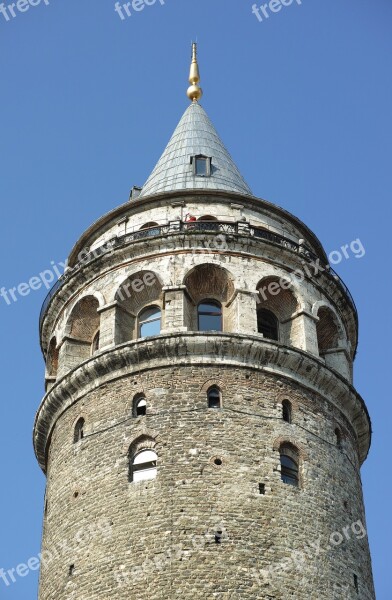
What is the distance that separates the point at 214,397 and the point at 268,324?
14.8ft

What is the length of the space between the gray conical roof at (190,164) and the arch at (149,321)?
472cm

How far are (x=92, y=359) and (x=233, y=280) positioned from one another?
15.6 feet

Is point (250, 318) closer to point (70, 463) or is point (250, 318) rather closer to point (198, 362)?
point (198, 362)

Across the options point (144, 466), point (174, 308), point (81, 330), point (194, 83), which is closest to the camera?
point (144, 466)

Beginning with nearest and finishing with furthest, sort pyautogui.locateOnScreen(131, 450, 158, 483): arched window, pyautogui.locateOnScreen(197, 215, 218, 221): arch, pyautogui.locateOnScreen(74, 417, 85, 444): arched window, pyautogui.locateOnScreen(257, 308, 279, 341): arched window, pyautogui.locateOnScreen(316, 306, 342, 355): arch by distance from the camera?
pyautogui.locateOnScreen(131, 450, 158, 483): arched window → pyautogui.locateOnScreen(74, 417, 85, 444): arched window → pyautogui.locateOnScreen(257, 308, 279, 341): arched window → pyautogui.locateOnScreen(316, 306, 342, 355): arch → pyautogui.locateOnScreen(197, 215, 218, 221): arch

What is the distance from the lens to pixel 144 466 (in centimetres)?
3070

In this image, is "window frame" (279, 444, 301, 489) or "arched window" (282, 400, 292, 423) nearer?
"window frame" (279, 444, 301, 489)

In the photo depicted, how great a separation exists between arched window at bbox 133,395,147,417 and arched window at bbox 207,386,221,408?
1.73m

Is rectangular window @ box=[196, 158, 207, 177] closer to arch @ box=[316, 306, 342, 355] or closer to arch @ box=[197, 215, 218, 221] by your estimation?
arch @ box=[197, 215, 218, 221]

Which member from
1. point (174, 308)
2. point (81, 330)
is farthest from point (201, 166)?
point (174, 308)

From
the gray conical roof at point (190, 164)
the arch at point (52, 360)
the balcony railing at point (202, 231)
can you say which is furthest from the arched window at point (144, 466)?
the gray conical roof at point (190, 164)

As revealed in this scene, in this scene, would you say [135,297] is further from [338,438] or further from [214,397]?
[338,438]

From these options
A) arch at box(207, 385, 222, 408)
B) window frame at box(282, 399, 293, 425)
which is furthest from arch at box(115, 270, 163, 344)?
window frame at box(282, 399, 293, 425)

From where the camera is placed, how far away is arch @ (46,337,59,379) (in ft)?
121
